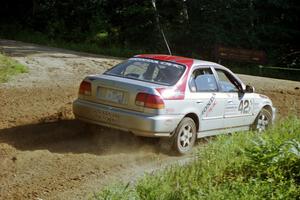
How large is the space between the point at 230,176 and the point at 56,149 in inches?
114

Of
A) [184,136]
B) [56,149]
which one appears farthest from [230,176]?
[56,149]

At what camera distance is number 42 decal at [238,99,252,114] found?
32.8 feet

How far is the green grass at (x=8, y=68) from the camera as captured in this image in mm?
13894

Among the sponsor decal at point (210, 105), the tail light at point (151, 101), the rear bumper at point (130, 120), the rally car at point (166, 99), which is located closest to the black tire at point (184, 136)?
the rally car at point (166, 99)

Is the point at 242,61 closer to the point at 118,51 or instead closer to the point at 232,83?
the point at 118,51

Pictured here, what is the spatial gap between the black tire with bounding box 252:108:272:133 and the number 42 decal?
529 millimetres

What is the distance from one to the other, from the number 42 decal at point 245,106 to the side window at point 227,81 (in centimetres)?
28

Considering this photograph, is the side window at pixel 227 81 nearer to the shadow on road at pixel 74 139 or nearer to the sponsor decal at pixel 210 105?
the sponsor decal at pixel 210 105

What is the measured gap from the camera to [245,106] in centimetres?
1011

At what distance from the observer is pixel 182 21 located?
28344 millimetres

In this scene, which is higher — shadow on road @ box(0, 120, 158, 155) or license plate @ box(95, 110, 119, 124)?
license plate @ box(95, 110, 119, 124)

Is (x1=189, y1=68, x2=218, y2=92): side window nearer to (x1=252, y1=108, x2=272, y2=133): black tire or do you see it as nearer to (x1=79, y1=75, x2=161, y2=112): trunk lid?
(x1=79, y1=75, x2=161, y2=112): trunk lid

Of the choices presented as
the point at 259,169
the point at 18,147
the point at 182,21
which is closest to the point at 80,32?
the point at 182,21

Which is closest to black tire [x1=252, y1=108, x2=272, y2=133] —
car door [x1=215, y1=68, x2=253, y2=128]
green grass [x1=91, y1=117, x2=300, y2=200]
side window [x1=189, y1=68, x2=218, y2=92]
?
car door [x1=215, y1=68, x2=253, y2=128]
